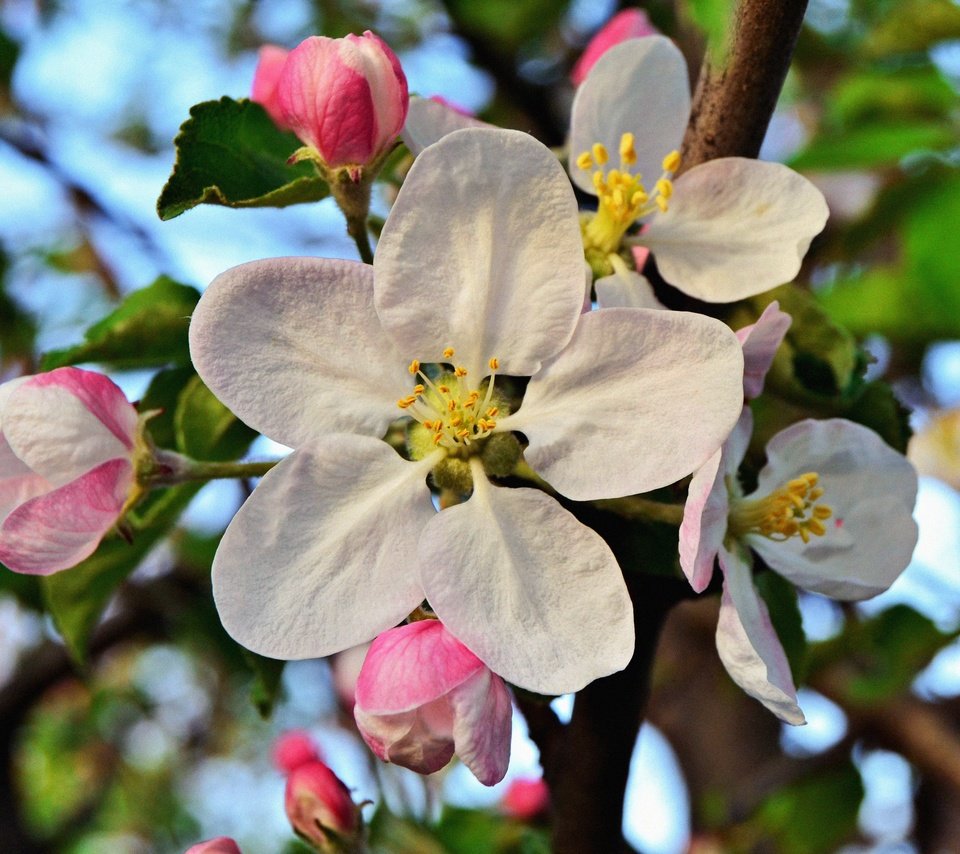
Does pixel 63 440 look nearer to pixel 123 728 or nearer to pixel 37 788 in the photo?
pixel 123 728

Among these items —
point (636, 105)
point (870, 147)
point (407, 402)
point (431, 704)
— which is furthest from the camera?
point (870, 147)

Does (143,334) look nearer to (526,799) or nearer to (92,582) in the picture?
(92,582)

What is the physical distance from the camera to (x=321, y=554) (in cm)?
64

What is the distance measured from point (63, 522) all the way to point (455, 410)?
0.81ft

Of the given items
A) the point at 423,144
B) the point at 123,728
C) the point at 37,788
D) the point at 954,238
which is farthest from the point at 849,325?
the point at 37,788

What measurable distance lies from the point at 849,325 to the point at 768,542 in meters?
1.13

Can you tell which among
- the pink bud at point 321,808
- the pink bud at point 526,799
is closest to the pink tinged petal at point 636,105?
the pink bud at point 321,808

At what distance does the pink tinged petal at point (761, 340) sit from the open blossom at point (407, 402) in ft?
0.13

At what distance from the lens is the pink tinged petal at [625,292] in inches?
27.9

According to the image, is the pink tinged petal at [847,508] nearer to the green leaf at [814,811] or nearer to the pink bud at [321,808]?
the pink bud at [321,808]

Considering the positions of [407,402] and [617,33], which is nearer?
[407,402]

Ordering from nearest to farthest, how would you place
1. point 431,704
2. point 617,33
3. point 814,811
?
point 431,704, point 617,33, point 814,811

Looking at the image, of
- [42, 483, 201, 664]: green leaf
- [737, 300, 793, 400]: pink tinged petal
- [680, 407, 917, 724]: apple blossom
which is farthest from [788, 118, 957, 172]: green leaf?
[42, 483, 201, 664]: green leaf

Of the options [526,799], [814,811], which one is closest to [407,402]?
[526,799]
